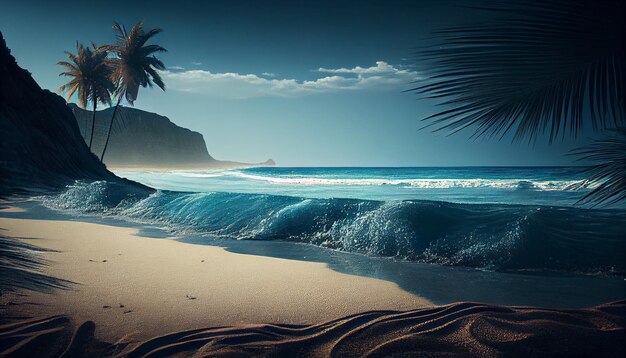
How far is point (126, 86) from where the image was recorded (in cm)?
2220

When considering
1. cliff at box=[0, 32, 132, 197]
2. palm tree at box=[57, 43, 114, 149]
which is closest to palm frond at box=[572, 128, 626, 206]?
cliff at box=[0, 32, 132, 197]

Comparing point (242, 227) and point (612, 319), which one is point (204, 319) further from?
point (242, 227)

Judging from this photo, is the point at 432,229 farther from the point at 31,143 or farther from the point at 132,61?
the point at 132,61

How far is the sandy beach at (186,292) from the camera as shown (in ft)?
7.19

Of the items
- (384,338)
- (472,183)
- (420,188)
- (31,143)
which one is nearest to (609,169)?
(384,338)

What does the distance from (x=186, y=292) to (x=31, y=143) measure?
9468 mm

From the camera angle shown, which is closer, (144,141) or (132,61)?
(132,61)

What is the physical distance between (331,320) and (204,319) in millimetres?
830

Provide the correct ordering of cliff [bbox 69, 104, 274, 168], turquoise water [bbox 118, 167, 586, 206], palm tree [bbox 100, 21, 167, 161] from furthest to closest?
1. cliff [bbox 69, 104, 274, 168]
2. palm tree [bbox 100, 21, 167, 161]
3. turquoise water [bbox 118, 167, 586, 206]

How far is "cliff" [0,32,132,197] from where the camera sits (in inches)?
305

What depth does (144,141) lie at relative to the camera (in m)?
92.1

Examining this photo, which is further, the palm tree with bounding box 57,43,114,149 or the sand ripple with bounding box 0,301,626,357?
the palm tree with bounding box 57,43,114,149

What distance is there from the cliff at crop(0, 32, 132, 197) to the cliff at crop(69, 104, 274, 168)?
7811cm

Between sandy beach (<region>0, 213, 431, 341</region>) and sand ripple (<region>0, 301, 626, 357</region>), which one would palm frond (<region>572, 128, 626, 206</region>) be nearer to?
sand ripple (<region>0, 301, 626, 357</region>)
